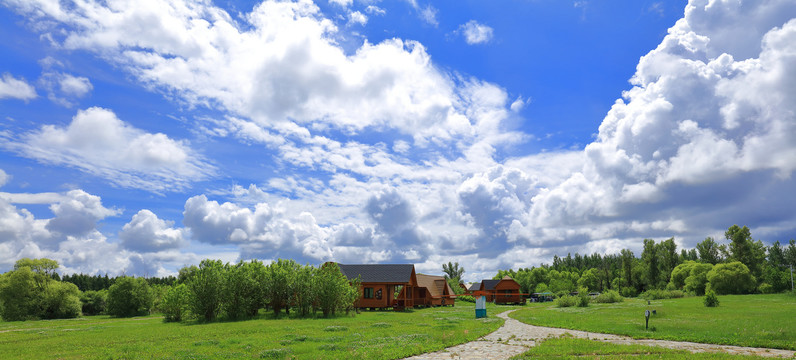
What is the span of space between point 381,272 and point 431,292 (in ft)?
50.6

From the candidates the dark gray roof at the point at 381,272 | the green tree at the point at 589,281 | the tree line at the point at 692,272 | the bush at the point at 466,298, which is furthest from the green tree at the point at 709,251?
the dark gray roof at the point at 381,272

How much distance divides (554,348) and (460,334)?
18.8 ft

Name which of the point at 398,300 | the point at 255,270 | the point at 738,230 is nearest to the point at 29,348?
the point at 255,270

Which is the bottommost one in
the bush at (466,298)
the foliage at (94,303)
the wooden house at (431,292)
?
the bush at (466,298)

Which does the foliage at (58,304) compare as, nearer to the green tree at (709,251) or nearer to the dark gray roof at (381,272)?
the dark gray roof at (381,272)

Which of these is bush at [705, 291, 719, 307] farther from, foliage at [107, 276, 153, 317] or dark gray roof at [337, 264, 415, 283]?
foliage at [107, 276, 153, 317]

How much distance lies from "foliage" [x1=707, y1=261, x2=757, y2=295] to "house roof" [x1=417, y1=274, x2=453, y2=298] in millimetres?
41973

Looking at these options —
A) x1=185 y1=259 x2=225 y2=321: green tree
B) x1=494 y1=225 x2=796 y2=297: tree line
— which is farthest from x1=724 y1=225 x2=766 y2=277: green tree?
x1=185 y1=259 x2=225 y2=321: green tree

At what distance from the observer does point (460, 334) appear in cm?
2120

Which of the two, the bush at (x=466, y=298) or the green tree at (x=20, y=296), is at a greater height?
the green tree at (x=20, y=296)

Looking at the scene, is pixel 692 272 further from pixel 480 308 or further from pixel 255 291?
pixel 255 291

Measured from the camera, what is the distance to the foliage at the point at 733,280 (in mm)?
66562

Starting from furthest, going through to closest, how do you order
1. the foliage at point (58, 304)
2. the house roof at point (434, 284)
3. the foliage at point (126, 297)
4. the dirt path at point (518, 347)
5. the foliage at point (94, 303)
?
the foliage at point (94, 303) → the house roof at point (434, 284) → the foliage at point (58, 304) → the foliage at point (126, 297) → the dirt path at point (518, 347)

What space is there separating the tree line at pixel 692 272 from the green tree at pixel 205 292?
163 feet
